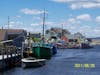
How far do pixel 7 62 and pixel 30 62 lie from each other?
5.72 metres

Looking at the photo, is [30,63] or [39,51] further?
[39,51]

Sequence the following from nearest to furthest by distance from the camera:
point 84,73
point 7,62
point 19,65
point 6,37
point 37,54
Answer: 1. point 84,73
2. point 7,62
3. point 19,65
4. point 37,54
5. point 6,37

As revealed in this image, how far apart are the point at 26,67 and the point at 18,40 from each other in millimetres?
24434

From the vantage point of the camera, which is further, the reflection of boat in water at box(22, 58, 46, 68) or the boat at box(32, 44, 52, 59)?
the boat at box(32, 44, 52, 59)

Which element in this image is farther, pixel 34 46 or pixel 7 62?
pixel 34 46

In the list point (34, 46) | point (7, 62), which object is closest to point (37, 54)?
point (34, 46)

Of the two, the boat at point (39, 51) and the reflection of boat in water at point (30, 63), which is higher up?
the boat at point (39, 51)

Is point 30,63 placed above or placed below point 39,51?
below

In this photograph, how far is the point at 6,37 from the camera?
127m

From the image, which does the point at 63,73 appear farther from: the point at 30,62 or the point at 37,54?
the point at 37,54

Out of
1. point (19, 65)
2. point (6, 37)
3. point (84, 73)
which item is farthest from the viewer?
point (6, 37)

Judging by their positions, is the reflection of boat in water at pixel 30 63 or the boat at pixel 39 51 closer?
the reflection of boat in water at pixel 30 63

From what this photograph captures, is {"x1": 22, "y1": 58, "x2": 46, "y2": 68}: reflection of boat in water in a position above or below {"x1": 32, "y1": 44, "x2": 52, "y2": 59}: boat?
below

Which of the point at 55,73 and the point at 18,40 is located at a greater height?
the point at 18,40
